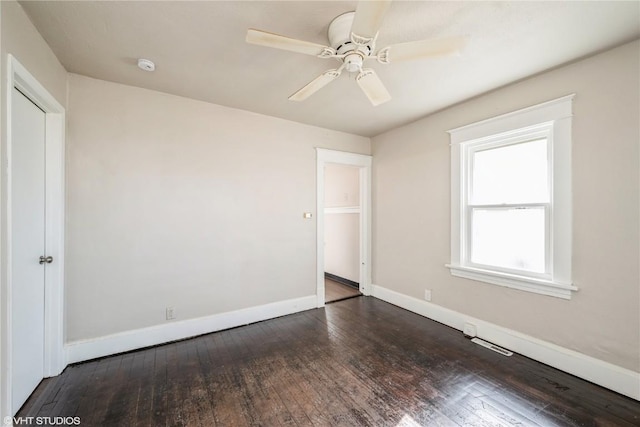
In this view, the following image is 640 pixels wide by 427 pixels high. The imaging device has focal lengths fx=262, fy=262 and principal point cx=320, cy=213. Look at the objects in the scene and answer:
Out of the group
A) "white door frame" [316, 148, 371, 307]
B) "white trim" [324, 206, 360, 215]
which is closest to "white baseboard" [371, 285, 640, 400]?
"white door frame" [316, 148, 371, 307]

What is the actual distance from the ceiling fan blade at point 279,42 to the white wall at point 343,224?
304 centimetres

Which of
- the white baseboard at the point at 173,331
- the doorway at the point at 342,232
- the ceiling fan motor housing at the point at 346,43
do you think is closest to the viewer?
the ceiling fan motor housing at the point at 346,43

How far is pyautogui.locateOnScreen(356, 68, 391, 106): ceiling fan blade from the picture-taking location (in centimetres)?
179

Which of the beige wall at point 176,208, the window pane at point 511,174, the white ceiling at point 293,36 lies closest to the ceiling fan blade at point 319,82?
the white ceiling at point 293,36

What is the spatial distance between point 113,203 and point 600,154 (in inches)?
167

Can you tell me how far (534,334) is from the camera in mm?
2420

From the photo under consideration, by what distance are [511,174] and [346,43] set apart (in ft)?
7.10

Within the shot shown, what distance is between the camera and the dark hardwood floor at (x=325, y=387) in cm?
174

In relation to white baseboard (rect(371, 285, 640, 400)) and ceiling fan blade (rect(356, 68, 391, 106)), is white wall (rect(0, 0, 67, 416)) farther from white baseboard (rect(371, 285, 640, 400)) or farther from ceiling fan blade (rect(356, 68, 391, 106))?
white baseboard (rect(371, 285, 640, 400))

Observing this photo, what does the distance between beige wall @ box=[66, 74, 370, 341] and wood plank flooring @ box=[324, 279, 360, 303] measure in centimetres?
68

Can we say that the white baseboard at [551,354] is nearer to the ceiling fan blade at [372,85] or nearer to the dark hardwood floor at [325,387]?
the dark hardwood floor at [325,387]

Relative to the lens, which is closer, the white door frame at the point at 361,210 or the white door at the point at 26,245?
the white door at the point at 26,245

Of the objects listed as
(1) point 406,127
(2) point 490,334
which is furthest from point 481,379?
(1) point 406,127

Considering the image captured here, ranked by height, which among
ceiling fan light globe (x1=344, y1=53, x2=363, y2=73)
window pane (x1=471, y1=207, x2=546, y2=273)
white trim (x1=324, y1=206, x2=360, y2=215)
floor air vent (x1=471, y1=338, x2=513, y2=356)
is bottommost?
floor air vent (x1=471, y1=338, x2=513, y2=356)
